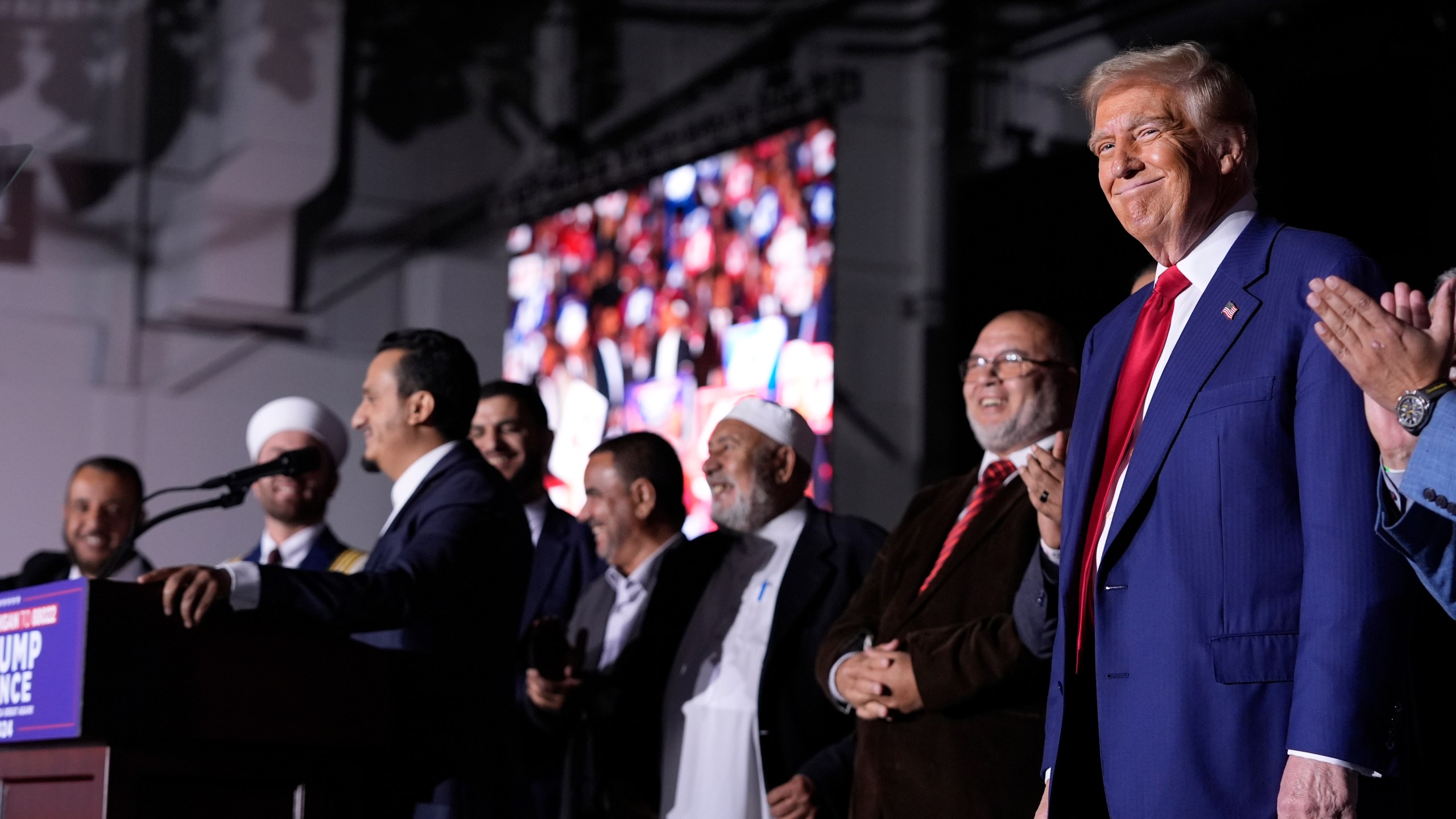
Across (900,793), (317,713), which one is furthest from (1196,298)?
(317,713)

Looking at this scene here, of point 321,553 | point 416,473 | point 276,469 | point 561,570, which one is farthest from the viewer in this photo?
point 561,570

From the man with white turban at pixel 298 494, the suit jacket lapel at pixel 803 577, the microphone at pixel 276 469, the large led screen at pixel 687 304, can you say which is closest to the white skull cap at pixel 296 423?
the man with white turban at pixel 298 494

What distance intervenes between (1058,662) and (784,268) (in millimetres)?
5823

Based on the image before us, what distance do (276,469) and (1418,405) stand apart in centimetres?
218

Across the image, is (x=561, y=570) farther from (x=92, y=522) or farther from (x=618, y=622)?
(x=92, y=522)

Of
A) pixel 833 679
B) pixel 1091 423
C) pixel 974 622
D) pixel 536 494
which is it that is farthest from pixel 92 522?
pixel 1091 423

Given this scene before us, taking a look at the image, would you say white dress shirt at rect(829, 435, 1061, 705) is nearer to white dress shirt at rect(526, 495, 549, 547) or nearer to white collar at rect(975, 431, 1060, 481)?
white collar at rect(975, 431, 1060, 481)

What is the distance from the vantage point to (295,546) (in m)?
4.27

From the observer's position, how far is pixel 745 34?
10070 millimetres

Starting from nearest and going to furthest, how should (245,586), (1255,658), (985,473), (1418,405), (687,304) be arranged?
(1418,405)
(1255,658)
(245,586)
(985,473)
(687,304)

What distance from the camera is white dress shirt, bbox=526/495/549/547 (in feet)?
15.3

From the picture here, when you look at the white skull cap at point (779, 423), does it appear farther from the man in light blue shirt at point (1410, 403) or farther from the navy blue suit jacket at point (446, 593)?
the man in light blue shirt at point (1410, 403)

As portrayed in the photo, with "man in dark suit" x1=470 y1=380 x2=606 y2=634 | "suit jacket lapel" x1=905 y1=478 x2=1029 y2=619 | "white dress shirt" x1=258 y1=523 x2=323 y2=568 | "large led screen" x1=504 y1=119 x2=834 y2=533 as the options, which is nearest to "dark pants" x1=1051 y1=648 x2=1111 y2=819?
"suit jacket lapel" x1=905 y1=478 x2=1029 y2=619

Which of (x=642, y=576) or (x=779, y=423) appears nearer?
(x=779, y=423)
